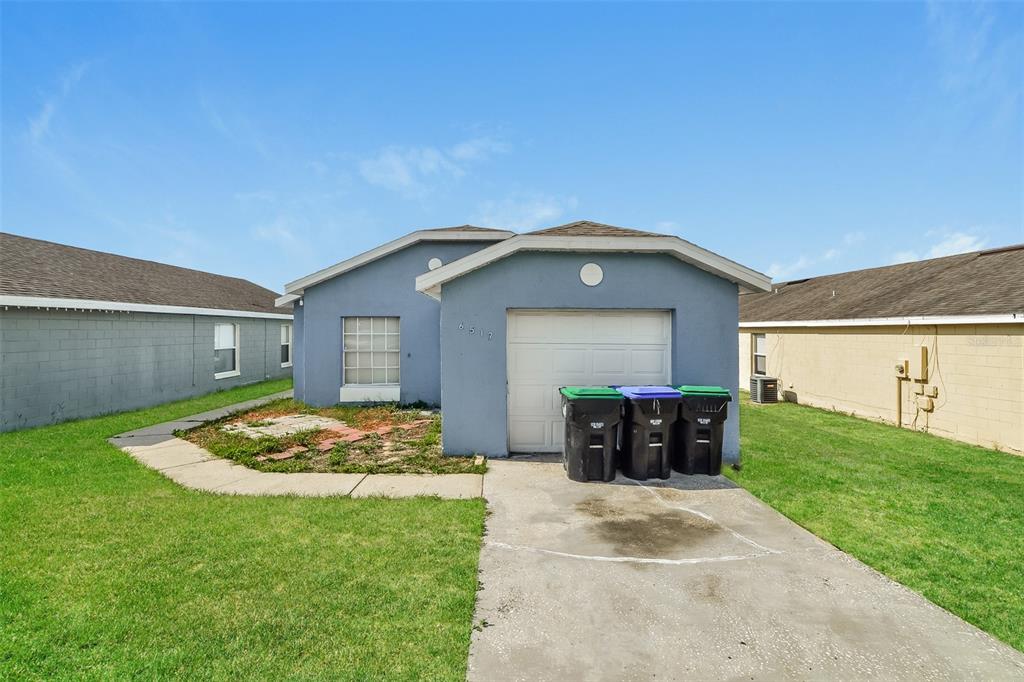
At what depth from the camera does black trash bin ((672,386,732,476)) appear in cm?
670

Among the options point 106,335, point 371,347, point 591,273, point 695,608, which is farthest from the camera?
point 371,347

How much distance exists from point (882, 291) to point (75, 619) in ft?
57.4

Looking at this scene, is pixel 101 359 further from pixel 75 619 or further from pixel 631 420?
pixel 631 420

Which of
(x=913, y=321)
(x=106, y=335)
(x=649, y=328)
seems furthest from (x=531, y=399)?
(x=106, y=335)

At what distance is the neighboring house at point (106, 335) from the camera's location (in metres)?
9.83

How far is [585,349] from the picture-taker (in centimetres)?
778

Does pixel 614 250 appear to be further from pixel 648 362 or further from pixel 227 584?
pixel 227 584

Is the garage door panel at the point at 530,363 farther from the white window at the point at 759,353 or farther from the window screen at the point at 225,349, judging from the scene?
the window screen at the point at 225,349

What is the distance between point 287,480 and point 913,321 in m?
13.0

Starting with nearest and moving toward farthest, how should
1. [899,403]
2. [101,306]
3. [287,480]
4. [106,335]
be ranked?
1. [287,480]
2. [899,403]
3. [101,306]
4. [106,335]

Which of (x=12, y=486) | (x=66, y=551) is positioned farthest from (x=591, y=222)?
(x=12, y=486)

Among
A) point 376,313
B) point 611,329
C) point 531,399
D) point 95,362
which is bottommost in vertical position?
point 531,399

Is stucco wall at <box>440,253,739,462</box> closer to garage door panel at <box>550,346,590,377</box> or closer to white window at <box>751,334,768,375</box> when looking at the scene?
garage door panel at <box>550,346,590,377</box>

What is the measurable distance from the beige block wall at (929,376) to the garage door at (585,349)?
6770 mm
